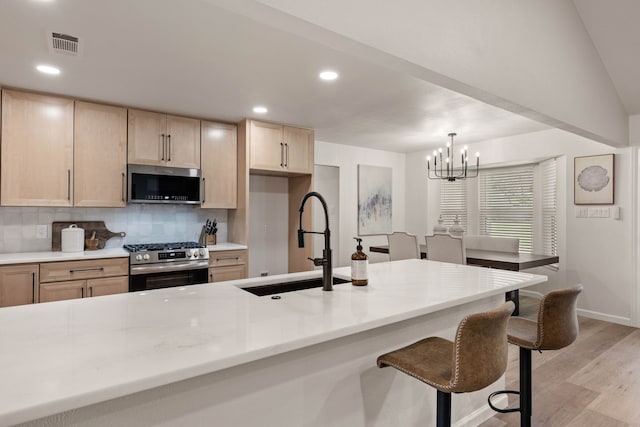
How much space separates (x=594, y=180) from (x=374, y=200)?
9.33ft

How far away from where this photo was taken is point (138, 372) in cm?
86

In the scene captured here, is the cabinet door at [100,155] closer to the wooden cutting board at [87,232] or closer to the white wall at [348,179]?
the wooden cutting board at [87,232]

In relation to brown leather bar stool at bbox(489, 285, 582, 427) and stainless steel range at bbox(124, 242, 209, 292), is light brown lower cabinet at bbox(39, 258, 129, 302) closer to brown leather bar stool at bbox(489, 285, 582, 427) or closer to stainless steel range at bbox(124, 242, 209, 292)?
stainless steel range at bbox(124, 242, 209, 292)

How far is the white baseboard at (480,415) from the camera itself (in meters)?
2.04

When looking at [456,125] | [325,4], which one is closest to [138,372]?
[325,4]

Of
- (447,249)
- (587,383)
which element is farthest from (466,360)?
(447,249)

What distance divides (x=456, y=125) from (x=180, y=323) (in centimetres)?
391

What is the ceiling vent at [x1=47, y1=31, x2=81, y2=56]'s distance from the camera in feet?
6.96

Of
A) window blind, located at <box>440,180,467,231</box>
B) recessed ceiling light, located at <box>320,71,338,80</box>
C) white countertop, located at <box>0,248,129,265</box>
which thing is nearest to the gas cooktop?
white countertop, located at <box>0,248,129,265</box>

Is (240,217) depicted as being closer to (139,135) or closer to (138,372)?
(139,135)

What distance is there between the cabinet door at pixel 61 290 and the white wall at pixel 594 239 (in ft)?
16.9

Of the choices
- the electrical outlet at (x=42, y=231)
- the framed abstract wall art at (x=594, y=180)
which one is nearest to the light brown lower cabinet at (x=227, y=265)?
the electrical outlet at (x=42, y=231)

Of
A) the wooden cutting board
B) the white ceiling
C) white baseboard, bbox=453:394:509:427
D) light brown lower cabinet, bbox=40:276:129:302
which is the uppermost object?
the white ceiling

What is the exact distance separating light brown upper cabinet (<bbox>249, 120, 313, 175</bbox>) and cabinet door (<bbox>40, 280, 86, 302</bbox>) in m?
1.94
